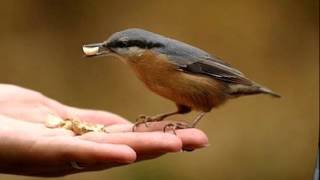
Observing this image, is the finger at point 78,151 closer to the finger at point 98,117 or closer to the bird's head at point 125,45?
the bird's head at point 125,45

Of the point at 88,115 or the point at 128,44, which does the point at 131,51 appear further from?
the point at 88,115

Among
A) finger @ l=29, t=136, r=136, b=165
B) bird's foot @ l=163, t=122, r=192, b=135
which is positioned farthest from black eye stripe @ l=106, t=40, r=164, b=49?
finger @ l=29, t=136, r=136, b=165

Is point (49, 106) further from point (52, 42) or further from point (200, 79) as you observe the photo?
point (52, 42)

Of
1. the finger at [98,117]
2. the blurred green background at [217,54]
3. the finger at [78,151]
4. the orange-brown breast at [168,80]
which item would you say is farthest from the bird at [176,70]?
the blurred green background at [217,54]

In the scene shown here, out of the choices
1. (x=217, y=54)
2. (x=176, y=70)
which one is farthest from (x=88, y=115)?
(x=217, y=54)

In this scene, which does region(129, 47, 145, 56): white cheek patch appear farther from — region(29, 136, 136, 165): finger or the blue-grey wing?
region(29, 136, 136, 165): finger

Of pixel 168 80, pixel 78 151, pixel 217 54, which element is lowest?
pixel 78 151
